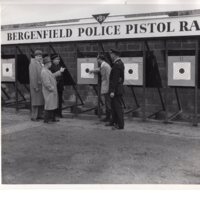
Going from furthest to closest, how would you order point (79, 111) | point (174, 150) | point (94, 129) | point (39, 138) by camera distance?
point (79, 111) → point (94, 129) → point (39, 138) → point (174, 150)

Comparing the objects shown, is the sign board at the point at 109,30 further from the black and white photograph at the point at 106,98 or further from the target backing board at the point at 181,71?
the target backing board at the point at 181,71

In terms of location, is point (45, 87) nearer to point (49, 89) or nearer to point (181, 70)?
point (49, 89)

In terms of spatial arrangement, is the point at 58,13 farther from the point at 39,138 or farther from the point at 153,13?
the point at 39,138

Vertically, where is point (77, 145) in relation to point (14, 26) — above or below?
below

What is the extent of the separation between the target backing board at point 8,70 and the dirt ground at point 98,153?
1.83 metres

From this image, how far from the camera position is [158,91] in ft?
29.1

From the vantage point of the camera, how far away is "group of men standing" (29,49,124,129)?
739cm

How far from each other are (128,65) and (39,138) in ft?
8.70

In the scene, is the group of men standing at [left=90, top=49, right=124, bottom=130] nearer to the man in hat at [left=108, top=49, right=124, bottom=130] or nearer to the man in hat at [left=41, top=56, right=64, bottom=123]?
the man in hat at [left=108, top=49, right=124, bottom=130]

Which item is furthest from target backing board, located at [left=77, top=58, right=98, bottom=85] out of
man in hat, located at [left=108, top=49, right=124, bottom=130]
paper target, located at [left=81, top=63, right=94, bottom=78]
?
man in hat, located at [left=108, top=49, right=124, bottom=130]

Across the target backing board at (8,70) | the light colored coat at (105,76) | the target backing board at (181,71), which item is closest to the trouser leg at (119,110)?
the light colored coat at (105,76)

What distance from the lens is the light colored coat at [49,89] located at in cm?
800

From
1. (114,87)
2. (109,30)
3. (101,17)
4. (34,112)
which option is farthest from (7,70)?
(114,87)

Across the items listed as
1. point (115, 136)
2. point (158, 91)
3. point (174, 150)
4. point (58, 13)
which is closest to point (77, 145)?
point (115, 136)
